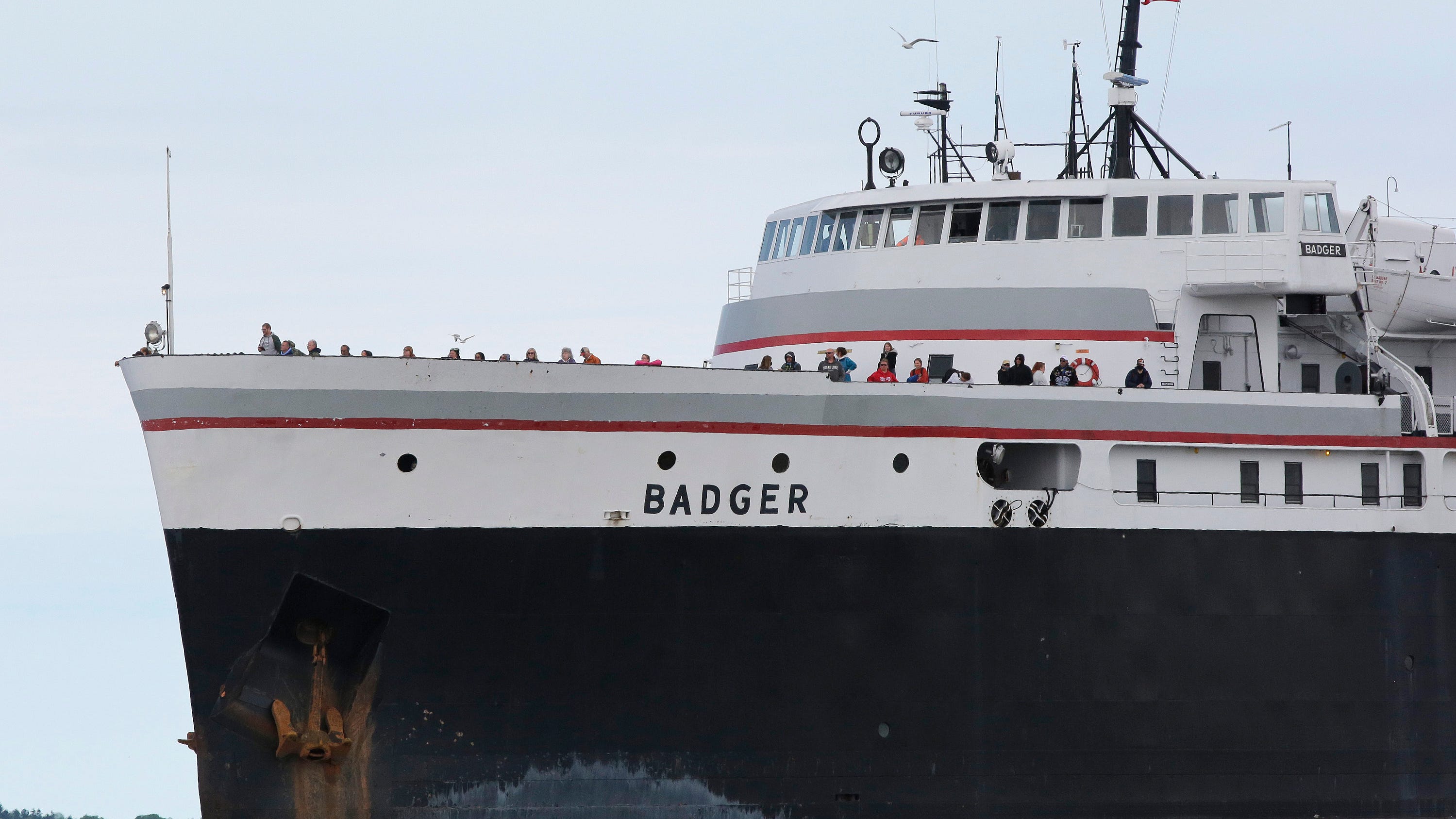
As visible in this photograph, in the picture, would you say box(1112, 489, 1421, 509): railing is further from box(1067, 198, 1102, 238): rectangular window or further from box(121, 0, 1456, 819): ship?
box(1067, 198, 1102, 238): rectangular window

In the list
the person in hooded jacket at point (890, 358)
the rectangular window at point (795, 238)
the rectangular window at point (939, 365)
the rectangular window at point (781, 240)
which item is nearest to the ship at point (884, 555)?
the rectangular window at point (939, 365)

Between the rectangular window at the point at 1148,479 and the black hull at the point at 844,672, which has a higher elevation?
the rectangular window at the point at 1148,479

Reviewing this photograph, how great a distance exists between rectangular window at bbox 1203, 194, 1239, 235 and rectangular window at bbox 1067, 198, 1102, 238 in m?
1.43

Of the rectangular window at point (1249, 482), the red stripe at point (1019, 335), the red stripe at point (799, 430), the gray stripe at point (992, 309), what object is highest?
the gray stripe at point (992, 309)

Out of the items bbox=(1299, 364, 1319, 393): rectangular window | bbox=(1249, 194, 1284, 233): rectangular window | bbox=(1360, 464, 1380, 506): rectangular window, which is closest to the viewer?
bbox=(1360, 464, 1380, 506): rectangular window

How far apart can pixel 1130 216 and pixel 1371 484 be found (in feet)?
15.8

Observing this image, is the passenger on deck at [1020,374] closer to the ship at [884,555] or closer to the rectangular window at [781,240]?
the ship at [884,555]

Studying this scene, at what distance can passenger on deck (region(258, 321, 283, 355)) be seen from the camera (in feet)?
64.3

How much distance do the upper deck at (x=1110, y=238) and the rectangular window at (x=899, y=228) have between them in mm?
15

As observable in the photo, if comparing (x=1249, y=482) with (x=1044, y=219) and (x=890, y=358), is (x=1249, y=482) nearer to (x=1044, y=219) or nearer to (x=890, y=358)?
(x=1044, y=219)

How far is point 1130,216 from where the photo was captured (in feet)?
74.6

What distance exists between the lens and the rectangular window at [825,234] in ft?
77.6

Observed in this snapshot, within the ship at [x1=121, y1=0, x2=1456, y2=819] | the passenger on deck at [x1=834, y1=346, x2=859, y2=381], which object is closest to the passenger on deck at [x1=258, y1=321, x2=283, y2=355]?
the ship at [x1=121, y1=0, x2=1456, y2=819]

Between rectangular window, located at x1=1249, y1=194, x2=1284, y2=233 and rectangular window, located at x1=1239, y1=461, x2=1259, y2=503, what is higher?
rectangular window, located at x1=1249, y1=194, x2=1284, y2=233
